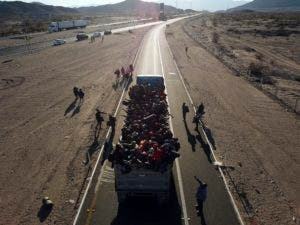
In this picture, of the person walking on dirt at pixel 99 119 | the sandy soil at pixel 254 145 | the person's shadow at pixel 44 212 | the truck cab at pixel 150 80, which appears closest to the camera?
the person's shadow at pixel 44 212

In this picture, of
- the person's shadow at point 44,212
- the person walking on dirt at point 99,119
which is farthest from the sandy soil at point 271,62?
the person's shadow at point 44,212

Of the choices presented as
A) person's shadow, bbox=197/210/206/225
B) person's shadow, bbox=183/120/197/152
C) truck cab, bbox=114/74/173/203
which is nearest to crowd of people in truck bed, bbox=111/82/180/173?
truck cab, bbox=114/74/173/203

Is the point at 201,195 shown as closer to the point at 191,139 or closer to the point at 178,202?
the point at 178,202

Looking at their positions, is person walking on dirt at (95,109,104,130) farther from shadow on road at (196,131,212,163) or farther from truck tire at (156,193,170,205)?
Answer: truck tire at (156,193,170,205)

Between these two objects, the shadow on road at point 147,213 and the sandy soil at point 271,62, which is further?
the sandy soil at point 271,62

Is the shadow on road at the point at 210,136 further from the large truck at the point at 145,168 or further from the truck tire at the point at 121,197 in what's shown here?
the truck tire at the point at 121,197

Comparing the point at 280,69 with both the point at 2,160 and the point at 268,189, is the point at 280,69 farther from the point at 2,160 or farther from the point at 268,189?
the point at 2,160
